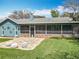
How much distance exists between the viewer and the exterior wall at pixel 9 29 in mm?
36125

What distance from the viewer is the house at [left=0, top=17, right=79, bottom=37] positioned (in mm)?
34344

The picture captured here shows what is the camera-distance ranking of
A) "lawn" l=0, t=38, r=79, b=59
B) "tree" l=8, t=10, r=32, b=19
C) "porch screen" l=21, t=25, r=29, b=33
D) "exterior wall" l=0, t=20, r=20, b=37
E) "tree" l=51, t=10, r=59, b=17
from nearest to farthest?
"lawn" l=0, t=38, r=79, b=59
"exterior wall" l=0, t=20, r=20, b=37
"porch screen" l=21, t=25, r=29, b=33
"tree" l=51, t=10, r=59, b=17
"tree" l=8, t=10, r=32, b=19

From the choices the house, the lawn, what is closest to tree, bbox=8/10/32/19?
the house

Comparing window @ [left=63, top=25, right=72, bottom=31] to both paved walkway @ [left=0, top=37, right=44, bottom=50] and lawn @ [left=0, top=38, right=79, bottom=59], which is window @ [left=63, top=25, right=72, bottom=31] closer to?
paved walkway @ [left=0, top=37, right=44, bottom=50]

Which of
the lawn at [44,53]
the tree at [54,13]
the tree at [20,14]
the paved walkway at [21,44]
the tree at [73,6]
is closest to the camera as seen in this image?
the lawn at [44,53]

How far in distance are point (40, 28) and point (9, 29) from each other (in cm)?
628

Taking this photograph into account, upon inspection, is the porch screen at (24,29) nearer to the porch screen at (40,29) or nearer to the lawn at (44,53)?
the porch screen at (40,29)

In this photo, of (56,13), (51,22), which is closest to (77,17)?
(51,22)

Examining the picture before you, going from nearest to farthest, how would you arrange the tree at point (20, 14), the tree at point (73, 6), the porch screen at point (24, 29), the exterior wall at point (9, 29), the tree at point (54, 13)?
1. the tree at point (73, 6)
2. the exterior wall at point (9, 29)
3. the porch screen at point (24, 29)
4. the tree at point (54, 13)
5. the tree at point (20, 14)

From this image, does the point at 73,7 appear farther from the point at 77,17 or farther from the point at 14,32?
the point at 14,32

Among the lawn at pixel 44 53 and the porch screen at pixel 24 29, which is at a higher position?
the porch screen at pixel 24 29

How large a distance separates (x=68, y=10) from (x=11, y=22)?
1170cm

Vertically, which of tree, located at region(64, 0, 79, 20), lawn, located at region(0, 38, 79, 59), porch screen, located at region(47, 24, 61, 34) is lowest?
lawn, located at region(0, 38, 79, 59)

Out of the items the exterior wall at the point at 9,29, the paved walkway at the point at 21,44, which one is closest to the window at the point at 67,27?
the exterior wall at the point at 9,29
